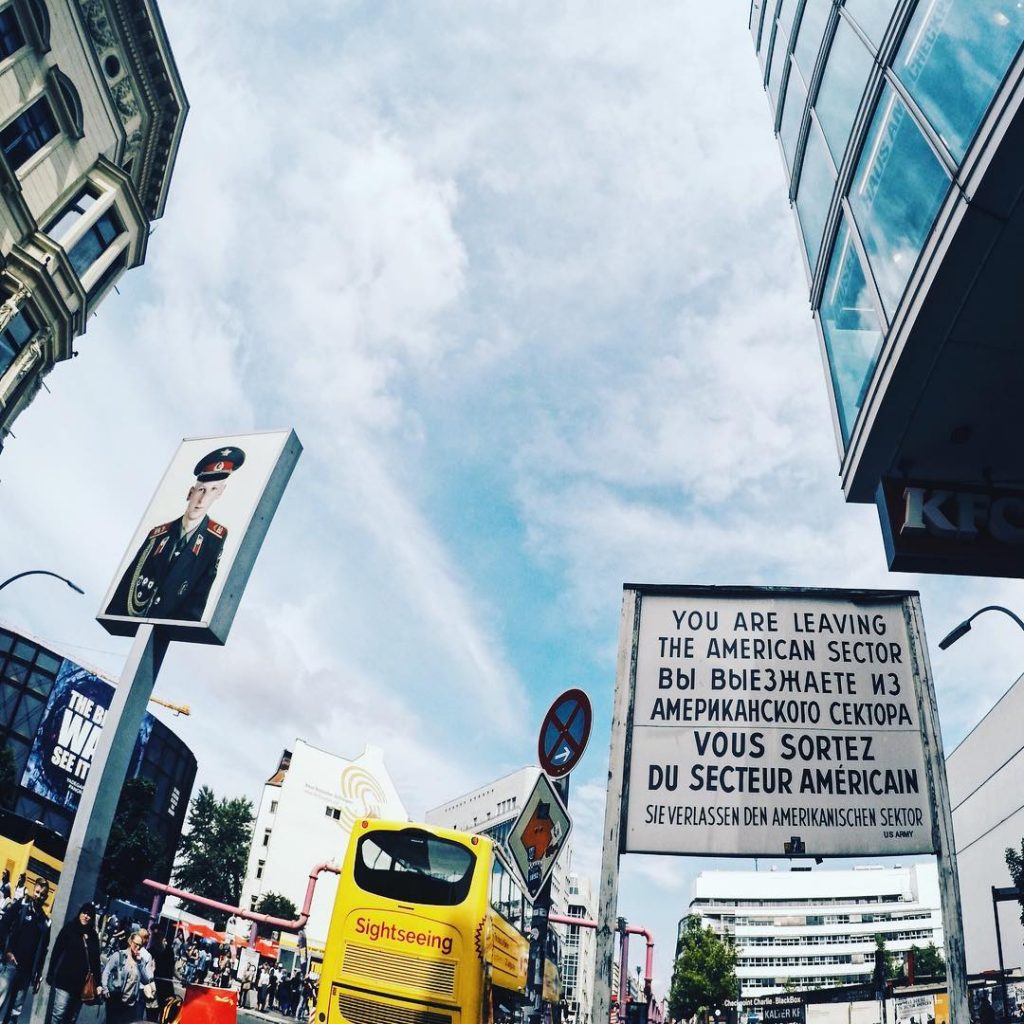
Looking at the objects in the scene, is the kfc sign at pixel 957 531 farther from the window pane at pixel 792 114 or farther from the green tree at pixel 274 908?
the green tree at pixel 274 908

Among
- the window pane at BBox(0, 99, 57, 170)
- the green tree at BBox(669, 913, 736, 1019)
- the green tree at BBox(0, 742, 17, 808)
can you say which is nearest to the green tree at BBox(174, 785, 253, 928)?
the green tree at BBox(0, 742, 17, 808)

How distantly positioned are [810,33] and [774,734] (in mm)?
10924

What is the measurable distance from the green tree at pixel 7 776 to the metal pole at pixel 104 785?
3291cm

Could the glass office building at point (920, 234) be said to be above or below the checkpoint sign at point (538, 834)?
above

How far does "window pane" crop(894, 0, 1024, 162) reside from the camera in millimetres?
5793

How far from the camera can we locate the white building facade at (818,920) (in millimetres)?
107250

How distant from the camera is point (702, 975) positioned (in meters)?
63.2

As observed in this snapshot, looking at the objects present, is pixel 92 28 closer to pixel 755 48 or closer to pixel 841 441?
pixel 755 48

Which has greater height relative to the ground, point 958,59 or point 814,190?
point 814,190

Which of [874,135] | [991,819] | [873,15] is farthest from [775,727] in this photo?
[991,819]

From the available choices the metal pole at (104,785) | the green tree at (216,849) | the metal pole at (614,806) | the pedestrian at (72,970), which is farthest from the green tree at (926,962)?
the metal pole at (614,806)

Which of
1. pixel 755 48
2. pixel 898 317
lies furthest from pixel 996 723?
pixel 898 317

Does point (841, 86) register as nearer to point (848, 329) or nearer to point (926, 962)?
point (848, 329)

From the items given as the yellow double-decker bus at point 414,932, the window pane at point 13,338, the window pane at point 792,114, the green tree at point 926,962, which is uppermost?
the window pane at point 13,338
